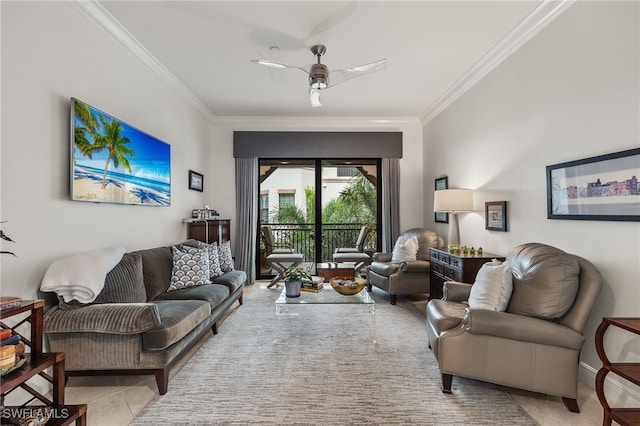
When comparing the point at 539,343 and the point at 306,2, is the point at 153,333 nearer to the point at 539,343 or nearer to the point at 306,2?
the point at 539,343

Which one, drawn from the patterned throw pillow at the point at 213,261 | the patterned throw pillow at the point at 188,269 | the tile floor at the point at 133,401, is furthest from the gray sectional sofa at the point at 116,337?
the patterned throw pillow at the point at 213,261

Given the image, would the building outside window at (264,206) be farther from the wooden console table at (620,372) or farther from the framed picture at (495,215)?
the wooden console table at (620,372)

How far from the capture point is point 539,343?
1.96m

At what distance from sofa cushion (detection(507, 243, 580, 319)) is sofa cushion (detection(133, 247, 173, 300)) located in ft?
10.1

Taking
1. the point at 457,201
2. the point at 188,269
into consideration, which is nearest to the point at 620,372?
the point at 457,201

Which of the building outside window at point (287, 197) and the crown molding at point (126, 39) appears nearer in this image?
the crown molding at point (126, 39)

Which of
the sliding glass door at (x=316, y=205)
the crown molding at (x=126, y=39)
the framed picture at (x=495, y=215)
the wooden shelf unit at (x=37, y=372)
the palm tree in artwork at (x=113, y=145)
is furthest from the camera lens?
the sliding glass door at (x=316, y=205)

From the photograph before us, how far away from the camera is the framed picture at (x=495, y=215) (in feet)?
10.7

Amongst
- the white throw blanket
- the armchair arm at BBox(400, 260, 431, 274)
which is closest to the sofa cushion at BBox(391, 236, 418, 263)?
the armchair arm at BBox(400, 260, 431, 274)

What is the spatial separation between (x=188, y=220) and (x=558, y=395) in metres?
4.22

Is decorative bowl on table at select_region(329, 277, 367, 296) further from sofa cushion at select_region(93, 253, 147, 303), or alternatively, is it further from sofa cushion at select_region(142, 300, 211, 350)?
sofa cushion at select_region(93, 253, 147, 303)

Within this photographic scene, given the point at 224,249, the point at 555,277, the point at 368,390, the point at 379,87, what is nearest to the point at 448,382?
the point at 368,390

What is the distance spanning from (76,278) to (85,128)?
120 centimetres

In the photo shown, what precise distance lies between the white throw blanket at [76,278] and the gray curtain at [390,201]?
431cm
